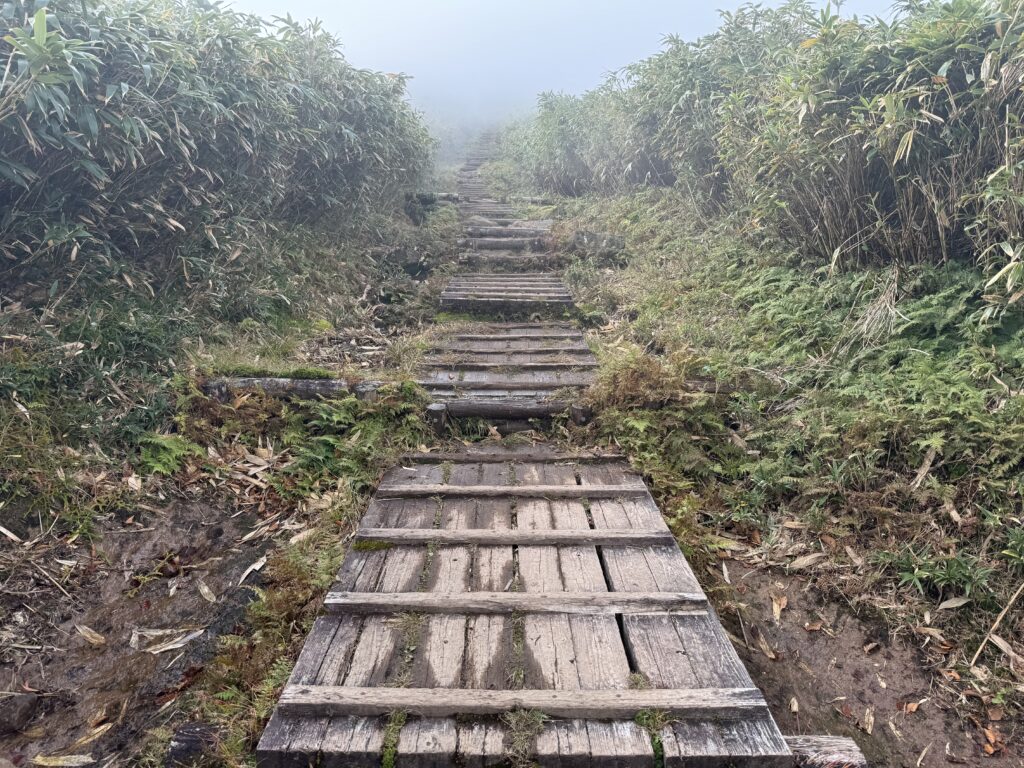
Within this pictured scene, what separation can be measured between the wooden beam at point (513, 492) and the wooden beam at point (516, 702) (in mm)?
1477

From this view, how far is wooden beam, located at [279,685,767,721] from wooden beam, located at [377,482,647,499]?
1.48 m

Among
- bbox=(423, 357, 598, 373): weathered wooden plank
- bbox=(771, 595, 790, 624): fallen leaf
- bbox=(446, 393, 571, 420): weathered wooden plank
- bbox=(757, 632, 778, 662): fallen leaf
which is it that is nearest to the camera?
bbox=(757, 632, 778, 662): fallen leaf

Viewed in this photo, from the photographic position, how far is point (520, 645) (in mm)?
2221

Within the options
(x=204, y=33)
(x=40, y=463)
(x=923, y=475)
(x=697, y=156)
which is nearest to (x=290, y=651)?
(x=40, y=463)

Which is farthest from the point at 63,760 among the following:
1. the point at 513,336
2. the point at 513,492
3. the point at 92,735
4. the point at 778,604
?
the point at 513,336

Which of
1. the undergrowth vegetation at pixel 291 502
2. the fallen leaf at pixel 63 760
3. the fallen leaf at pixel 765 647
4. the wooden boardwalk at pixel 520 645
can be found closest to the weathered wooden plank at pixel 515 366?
the undergrowth vegetation at pixel 291 502

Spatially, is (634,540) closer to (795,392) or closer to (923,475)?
(923,475)

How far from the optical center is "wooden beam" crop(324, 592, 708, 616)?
2.41m

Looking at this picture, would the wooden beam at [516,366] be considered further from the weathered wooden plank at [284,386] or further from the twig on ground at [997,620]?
the twig on ground at [997,620]

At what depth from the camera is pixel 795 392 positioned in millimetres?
4043

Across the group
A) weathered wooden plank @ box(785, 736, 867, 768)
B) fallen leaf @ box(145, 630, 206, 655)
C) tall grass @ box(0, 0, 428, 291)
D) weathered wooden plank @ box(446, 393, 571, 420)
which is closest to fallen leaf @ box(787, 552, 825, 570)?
weathered wooden plank @ box(785, 736, 867, 768)

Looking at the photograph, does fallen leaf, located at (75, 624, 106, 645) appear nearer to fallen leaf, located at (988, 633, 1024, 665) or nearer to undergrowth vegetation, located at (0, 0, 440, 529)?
undergrowth vegetation, located at (0, 0, 440, 529)

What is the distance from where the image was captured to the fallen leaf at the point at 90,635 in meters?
2.58

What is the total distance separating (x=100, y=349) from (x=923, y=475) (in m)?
5.24
